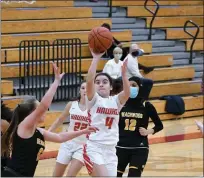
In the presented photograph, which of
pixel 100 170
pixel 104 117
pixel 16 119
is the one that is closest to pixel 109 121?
pixel 104 117

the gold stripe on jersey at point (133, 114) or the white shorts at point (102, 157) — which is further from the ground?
the gold stripe on jersey at point (133, 114)

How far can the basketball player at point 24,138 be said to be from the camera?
611 centimetres

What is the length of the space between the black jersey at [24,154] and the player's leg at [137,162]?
257 centimetres

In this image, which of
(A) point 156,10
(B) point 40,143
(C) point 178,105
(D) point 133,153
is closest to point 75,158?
(D) point 133,153

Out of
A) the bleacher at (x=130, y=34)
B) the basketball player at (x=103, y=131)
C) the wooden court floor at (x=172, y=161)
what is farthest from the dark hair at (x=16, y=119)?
the bleacher at (x=130, y=34)

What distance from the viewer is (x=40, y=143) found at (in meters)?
6.38

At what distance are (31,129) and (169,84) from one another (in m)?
12.1

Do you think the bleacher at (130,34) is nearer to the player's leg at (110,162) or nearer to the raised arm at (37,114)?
the player's leg at (110,162)

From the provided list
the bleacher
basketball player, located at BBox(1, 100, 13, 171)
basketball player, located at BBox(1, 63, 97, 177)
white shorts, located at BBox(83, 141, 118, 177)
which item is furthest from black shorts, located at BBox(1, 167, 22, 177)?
the bleacher

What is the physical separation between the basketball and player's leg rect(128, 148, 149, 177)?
67.5 inches

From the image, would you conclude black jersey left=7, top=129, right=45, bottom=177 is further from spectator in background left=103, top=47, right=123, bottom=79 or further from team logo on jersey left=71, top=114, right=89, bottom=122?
spectator in background left=103, top=47, right=123, bottom=79

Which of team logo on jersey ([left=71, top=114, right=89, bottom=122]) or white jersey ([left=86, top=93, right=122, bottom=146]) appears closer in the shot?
white jersey ([left=86, top=93, right=122, bottom=146])

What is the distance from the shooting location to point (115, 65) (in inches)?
605

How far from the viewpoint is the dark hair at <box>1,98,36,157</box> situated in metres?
6.18
